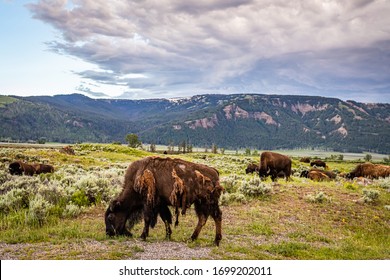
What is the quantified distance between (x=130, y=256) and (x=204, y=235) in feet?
10.4

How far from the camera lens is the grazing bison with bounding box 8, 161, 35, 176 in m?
23.2

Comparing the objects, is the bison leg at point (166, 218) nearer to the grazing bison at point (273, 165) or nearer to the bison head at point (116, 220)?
the bison head at point (116, 220)

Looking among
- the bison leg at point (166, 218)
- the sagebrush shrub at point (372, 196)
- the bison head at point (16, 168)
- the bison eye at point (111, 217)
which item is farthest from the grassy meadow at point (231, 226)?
the bison head at point (16, 168)

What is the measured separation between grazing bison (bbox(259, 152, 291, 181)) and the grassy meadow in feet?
21.6

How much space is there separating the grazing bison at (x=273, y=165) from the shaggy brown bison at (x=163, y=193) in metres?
16.7

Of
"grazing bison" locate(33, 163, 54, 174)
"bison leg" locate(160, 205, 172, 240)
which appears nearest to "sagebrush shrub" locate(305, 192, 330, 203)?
"bison leg" locate(160, 205, 172, 240)

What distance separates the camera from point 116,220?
9789 millimetres

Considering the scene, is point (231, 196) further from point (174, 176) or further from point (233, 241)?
point (174, 176)

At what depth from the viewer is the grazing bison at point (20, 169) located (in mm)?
23219

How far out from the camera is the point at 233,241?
986 cm

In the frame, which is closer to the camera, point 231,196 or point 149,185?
point 149,185

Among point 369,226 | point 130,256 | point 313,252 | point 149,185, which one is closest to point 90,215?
point 149,185

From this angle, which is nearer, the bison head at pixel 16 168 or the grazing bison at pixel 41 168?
the bison head at pixel 16 168
